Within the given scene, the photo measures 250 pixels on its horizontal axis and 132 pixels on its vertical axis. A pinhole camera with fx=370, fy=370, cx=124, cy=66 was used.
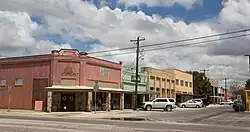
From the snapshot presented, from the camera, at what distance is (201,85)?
9825 centimetres

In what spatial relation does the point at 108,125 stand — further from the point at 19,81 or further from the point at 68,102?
the point at 19,81

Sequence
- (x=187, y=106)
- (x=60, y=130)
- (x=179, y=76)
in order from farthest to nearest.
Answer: (x=179, y=76)
(x=187, y=106)
(x=60, y=130)

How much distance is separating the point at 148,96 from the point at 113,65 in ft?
48.6

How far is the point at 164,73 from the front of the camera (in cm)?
7012

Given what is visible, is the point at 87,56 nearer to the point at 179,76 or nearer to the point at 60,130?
the point at 60,130

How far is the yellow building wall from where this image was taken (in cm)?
7756

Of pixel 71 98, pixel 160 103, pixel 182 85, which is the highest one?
pixel 182 85

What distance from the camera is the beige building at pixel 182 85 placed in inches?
3054

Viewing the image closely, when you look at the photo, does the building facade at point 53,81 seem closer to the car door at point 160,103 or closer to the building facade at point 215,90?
the car door at point 160,103

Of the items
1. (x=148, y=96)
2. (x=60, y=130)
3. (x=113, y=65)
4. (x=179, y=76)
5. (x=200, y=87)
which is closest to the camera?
(x=60, y=130)

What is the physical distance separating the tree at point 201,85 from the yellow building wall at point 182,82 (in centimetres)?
902

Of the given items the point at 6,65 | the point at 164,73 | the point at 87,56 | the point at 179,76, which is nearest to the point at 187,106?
the point at 164,73

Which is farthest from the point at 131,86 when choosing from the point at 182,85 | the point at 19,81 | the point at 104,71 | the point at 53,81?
the point at 182,85

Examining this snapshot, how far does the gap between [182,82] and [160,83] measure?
15.3 meters
